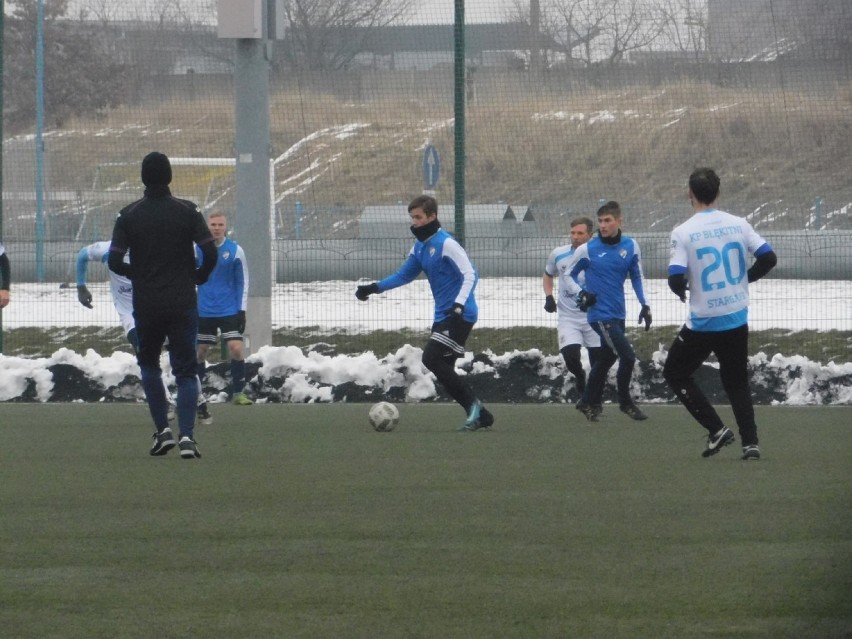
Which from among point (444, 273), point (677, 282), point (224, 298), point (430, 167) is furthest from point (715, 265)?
point (430, 167)

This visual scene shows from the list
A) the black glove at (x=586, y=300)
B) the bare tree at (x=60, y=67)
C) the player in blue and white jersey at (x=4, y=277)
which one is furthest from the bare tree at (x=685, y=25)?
the player in blue and white jersey at (x=4, y=277)

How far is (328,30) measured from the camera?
1705 cm

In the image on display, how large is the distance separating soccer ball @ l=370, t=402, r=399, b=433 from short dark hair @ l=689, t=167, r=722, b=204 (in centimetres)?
320

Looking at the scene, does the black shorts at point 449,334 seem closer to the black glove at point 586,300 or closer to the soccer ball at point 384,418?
the soccer ball at point 384,418

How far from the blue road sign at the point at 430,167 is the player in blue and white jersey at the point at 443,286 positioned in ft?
16.3

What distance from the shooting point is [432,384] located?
15148 mm

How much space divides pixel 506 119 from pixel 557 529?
33.0 ft

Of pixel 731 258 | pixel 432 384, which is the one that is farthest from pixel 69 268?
pixel 731 258

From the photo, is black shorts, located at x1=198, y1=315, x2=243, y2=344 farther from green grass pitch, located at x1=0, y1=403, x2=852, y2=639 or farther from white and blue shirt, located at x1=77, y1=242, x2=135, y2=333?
green grass pitch, located at x1=0, y1=403, x2=852, y2=639

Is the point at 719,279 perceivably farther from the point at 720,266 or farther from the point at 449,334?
the point at 449,334

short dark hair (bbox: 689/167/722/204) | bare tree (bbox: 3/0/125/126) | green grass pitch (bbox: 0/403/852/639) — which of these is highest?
bare tree (bbox: 3/0/125/126)

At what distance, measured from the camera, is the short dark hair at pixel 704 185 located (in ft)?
30.8

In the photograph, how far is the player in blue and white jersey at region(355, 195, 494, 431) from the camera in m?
11.6

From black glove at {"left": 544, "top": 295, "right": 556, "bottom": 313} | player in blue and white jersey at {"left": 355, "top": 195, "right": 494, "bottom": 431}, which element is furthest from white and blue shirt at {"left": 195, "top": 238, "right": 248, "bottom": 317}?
player in blue and white jersey at {"left": 355, "top": 195, "right": 494, "bottom": 431}
